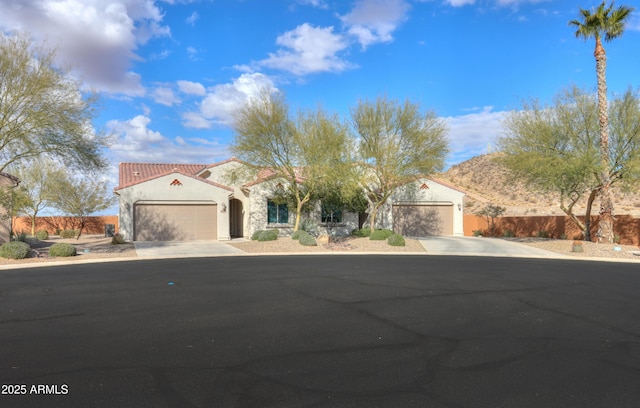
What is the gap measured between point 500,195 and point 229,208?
143 ft

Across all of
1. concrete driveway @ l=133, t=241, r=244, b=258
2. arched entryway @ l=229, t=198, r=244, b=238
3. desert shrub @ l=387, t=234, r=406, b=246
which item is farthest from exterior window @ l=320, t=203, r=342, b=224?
concrete driveway @ l=133, t=241, r=244, b=258

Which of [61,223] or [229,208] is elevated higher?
[229,208]

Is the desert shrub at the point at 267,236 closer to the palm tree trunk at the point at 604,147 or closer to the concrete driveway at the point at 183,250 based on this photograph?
the concrete driveway at the point at 183,250

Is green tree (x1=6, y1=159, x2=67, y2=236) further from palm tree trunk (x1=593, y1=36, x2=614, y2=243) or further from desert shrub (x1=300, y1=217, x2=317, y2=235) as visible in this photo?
palm tree trunk (x1=593, y1=36, x2=614, y2=243)

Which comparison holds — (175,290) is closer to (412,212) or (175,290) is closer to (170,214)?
(170,214)

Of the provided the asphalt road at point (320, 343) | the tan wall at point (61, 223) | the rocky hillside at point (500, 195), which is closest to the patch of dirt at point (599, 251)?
the asphalt road at point (320, 343)

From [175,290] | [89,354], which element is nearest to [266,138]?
[175,290]

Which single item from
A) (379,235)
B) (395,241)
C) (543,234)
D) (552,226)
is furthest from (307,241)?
(552,226)

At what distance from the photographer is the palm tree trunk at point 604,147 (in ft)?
70.9

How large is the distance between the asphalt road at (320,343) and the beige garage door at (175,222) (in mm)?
15475

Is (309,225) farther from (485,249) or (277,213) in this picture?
(485,249)

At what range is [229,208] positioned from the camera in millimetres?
30734

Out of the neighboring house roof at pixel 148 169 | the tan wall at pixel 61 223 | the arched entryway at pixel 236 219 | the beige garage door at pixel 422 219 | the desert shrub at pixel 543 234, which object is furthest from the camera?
the tan wall at pixel 61 223

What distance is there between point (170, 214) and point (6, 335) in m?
21.6
